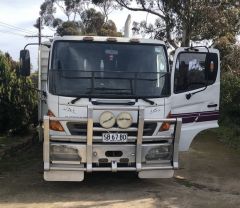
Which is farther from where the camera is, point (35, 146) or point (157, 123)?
point (35, 146)

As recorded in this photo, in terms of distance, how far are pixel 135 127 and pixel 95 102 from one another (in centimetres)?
75

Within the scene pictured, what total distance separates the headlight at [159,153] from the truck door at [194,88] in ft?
3.34

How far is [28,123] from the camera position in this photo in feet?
54.2

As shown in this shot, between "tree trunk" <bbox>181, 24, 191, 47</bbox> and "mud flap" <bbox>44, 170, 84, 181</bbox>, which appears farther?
"tree trunk" <bbox>181, 24, 191, 47</bbox>

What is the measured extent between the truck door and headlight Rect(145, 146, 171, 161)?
102cm

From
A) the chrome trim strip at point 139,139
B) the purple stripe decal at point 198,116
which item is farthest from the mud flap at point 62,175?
the purple stripe decal at point 198,116

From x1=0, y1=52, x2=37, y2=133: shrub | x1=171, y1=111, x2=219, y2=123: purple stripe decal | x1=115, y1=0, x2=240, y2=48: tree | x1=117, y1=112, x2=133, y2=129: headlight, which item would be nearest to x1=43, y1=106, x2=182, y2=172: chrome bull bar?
x1=117, y1=112, x2=133, y2=129: headlight

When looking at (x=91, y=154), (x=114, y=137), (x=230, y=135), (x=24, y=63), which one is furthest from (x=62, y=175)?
(x=230, y=135)

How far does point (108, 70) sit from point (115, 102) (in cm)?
66

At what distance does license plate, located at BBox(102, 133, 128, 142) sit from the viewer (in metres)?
8.63

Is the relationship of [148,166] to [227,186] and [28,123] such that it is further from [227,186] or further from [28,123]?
[28,123]

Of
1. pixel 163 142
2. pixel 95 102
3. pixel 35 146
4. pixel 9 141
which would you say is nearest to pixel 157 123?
pixel 163 142

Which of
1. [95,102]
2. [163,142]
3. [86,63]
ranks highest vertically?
[86,63]

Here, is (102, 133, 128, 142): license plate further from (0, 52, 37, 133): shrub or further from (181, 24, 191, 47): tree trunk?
(181, 24, 191, 47): tree trunk
